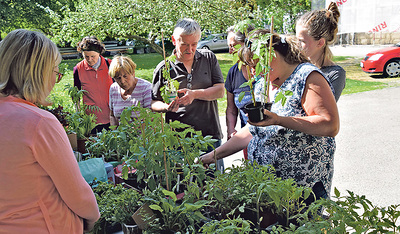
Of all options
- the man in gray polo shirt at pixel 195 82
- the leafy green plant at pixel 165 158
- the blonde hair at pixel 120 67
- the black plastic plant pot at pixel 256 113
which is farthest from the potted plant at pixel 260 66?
the blonde hair at pixel 120 67

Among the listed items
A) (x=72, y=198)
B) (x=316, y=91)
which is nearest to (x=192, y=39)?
(x=316, y=91)

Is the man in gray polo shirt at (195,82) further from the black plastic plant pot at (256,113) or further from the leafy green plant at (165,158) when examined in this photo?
the black plastic plant pot at (256,113)

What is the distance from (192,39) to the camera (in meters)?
3.12

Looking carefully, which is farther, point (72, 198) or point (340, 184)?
point (340, 184)

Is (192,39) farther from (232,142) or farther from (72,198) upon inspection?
(72,198)

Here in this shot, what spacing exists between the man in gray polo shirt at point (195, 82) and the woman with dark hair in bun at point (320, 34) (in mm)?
955

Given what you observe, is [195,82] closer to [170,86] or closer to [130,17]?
[170,86]

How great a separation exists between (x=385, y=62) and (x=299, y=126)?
37.3 ft

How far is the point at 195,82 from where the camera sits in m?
3.29

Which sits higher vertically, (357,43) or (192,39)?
(192,39)

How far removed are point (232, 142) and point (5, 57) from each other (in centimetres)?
134

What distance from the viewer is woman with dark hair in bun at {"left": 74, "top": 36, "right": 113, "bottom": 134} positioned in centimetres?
404

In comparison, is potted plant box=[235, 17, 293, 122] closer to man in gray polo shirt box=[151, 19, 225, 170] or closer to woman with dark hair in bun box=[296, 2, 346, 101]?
woman with dark hair in bun box=[296, 2, 346, 101]

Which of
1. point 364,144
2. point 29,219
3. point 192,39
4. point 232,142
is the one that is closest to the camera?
point 29,219
